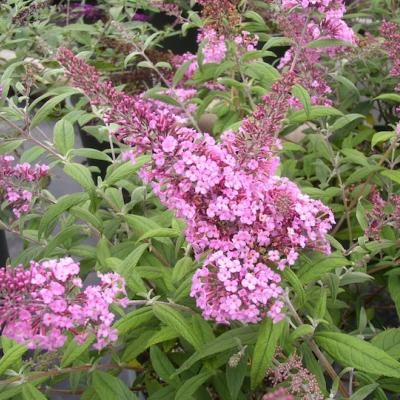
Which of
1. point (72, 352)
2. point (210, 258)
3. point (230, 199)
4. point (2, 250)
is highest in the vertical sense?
point (230, 199)

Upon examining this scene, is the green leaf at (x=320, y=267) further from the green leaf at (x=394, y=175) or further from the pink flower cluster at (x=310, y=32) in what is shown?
the pink flower cluster at (x=310, y=32)

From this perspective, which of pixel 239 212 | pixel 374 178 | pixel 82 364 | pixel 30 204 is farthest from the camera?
pixel 374 178

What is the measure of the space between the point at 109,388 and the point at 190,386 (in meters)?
0.19


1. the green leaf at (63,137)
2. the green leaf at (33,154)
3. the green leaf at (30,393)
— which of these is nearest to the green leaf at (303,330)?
the green leaf at (30,393)

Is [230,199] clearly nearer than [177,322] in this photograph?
Yes

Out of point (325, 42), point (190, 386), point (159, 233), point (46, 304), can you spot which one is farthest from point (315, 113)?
point (46, 304)

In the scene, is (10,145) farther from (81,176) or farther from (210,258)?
(210,258)

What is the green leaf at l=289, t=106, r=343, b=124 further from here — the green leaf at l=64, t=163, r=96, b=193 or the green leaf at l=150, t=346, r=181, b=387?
the green leaf at l=150, t=346, r=181, b=387

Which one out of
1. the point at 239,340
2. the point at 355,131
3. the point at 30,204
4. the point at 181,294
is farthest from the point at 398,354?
the point at 355,131

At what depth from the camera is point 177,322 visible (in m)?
1.27

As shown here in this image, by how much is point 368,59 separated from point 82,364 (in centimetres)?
176

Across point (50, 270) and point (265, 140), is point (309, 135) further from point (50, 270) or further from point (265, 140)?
point (50, 270)

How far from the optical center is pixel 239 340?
1.25 metres

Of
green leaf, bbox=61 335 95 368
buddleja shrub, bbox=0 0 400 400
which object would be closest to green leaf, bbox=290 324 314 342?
buddleja shrub, bbox=0 0 400 400
